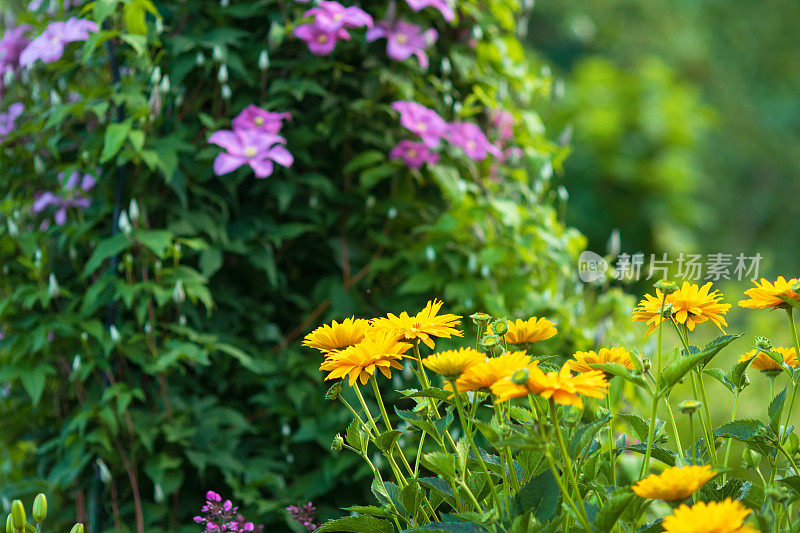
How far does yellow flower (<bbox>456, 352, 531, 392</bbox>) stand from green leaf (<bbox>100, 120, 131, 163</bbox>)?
102 centimetres

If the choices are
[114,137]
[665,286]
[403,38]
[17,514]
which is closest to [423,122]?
[403,38]

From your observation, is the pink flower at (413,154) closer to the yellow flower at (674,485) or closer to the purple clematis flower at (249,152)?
the purple clematis flower at (249,152)

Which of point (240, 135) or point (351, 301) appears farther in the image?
point (351, 301)

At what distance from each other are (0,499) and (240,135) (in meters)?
0.90

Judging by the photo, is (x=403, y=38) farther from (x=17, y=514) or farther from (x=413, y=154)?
(x=17, y=514)

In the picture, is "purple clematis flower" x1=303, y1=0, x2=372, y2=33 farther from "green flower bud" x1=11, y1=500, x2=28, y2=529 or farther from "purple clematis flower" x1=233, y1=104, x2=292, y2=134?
"green flower bud" x1=11, y1=500, x2=28, y2=529

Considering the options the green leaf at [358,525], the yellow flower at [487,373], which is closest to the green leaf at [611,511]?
the yellow flower at [487,373]

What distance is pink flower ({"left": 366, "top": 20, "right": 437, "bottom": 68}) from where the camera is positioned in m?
1.71

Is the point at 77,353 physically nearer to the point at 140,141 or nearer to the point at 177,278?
the point at 177,278

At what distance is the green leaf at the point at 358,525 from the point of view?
81 cm

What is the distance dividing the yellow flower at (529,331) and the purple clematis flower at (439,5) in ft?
3.30

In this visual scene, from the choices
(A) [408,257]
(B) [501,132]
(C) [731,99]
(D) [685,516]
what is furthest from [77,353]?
(C) [731,99]

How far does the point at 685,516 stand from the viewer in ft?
1.92

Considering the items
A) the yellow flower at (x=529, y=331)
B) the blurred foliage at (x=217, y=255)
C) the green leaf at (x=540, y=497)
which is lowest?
the blurred foliage at (x=217, y=255)
